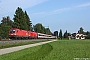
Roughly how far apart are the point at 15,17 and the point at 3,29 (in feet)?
97.3

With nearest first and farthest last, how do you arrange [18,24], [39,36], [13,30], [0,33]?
[13,30]
[0,33]
[18,24]
[39,36]

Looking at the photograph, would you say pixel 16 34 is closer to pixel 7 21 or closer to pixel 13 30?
pixel 13 30

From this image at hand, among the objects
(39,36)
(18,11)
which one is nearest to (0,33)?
(18,11)

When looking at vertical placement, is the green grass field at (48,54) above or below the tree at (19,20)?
below

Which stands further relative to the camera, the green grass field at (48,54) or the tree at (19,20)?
the tree at (19,20)

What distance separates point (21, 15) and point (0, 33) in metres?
34.8

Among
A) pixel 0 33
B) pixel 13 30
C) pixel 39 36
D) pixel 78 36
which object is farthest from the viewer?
pixel 78 36

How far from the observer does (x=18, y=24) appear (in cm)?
11725

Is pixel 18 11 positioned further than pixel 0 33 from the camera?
Yes

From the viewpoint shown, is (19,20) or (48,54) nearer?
(48,54)

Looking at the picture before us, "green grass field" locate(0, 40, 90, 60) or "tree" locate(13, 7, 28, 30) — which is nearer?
"green grass field" locate(0, 40, 90, 60)

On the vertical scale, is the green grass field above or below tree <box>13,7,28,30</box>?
below

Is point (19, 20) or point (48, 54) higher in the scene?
point (19, 20)

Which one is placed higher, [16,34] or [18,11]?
[18,11]
